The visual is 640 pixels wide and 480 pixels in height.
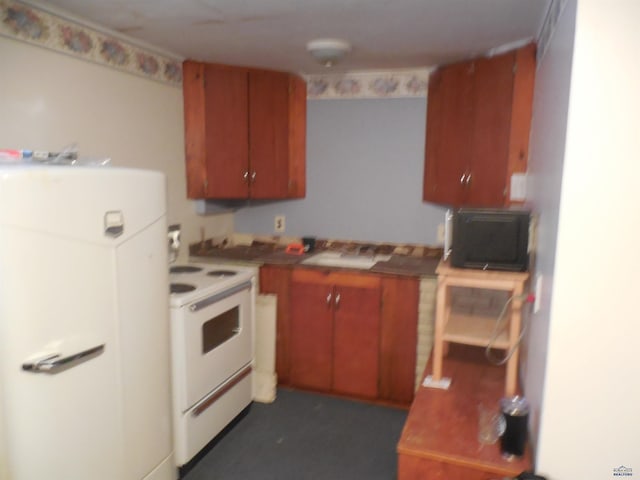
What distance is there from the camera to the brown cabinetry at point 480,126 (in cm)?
241

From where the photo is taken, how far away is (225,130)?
293cm

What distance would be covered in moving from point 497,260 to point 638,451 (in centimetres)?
74

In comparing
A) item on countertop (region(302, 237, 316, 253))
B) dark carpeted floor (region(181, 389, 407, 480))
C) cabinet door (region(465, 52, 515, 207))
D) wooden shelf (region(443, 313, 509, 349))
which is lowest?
dark carpeted floor (region(181, 389, 407, 480))

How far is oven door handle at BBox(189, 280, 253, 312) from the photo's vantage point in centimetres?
214

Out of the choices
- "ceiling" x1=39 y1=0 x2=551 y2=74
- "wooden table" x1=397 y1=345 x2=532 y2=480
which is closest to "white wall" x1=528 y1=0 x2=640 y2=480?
"wooden table" x1=397 y1=345 x2=532 y2=480

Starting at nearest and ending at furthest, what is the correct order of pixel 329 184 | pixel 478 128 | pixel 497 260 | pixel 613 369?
pixel 613 369
pixel 497 260
pixel 478 128
pixel 329 184

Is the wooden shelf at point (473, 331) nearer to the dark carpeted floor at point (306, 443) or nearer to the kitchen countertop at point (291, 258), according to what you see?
the kitchen countertop at point (291, 258)

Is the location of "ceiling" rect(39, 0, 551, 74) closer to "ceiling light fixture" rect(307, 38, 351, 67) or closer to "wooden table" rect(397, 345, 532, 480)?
"ceiling light fixture" rect(307, 38, 351, 67)

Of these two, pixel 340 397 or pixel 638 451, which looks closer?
pixel 638 451

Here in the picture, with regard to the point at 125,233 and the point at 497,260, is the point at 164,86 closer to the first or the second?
the point at 125,233

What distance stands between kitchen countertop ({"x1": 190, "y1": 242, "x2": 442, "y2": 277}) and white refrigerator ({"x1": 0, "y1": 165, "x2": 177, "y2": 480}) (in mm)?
1160

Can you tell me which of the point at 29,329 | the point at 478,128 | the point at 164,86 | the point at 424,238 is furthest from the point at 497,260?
the point at 164,86

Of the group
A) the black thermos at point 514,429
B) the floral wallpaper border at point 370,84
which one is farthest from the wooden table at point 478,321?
the floral wallpaper border at point 370,84

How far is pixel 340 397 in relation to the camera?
2.90 meters
